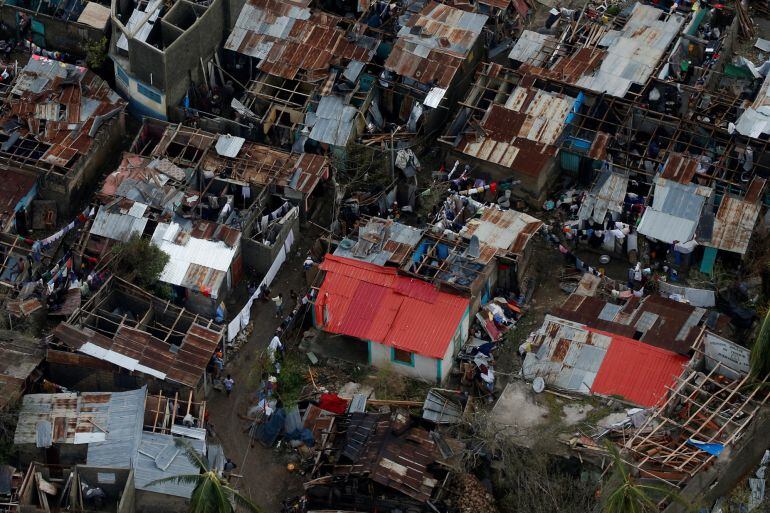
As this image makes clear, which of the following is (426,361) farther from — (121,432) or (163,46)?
(163,46)

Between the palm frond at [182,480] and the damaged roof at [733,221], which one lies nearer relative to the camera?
the palm frond at [182,480]

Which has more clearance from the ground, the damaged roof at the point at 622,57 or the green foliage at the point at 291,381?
the damaged roof at the point at 622,57

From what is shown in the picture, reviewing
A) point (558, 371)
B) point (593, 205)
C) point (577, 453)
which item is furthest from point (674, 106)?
point (577, 453)

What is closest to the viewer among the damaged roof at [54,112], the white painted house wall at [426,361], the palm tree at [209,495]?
the palm tree at [209,495]

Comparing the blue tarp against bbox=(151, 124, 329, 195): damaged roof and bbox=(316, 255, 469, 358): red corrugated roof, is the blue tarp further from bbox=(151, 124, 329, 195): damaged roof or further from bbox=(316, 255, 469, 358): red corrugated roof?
bbox=(151, 124, 329, 195): damaged roof

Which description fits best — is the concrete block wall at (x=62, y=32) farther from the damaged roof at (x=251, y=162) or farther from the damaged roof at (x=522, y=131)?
the damaged roof at (x=522, y=131)

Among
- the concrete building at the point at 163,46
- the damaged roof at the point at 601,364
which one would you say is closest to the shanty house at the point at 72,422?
the damaged roof at the point at 601,364

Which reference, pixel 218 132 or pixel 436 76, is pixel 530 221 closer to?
pixel 436 76

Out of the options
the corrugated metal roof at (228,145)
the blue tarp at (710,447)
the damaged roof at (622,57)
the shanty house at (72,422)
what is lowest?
the shanty house at (72,422)
